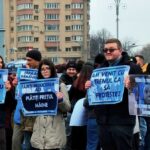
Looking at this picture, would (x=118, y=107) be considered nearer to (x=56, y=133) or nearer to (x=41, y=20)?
(x=56, y=133)

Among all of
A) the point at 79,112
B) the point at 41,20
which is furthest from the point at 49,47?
the point at 79,112

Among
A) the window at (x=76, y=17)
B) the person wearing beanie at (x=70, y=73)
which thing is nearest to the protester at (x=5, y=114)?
the person wearing beanie at (x=70, y=73)

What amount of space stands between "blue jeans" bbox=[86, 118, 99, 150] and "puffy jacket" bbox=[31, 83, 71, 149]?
3.87 ft

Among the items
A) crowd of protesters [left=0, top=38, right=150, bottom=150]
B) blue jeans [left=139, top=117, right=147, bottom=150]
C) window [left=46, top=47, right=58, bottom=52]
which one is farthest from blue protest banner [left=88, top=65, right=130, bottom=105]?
window [left=46, top=47, right=58, bottom=52]

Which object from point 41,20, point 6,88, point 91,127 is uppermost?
point 41,20

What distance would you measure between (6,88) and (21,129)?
2.18ft

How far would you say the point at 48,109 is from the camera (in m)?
7.75

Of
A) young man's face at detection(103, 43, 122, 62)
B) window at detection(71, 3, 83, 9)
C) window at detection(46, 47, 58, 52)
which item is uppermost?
window at detection(71, 3, 83, 9)

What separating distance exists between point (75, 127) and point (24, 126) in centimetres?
121

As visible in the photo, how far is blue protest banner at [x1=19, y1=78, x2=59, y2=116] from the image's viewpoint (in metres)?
7.72

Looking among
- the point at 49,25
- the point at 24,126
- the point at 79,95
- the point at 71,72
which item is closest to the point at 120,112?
the point at 24,126

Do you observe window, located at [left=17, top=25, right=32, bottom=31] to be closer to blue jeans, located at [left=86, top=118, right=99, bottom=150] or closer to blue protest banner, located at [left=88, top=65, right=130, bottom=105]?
blue jeans, located at [left=86, top=118, right=99, bottom=150]

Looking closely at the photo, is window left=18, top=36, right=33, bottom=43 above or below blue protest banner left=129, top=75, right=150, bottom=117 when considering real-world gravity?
above


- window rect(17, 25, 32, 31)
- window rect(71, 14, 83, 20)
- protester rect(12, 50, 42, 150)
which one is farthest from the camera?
window rect(17, 25, 32, 31)
